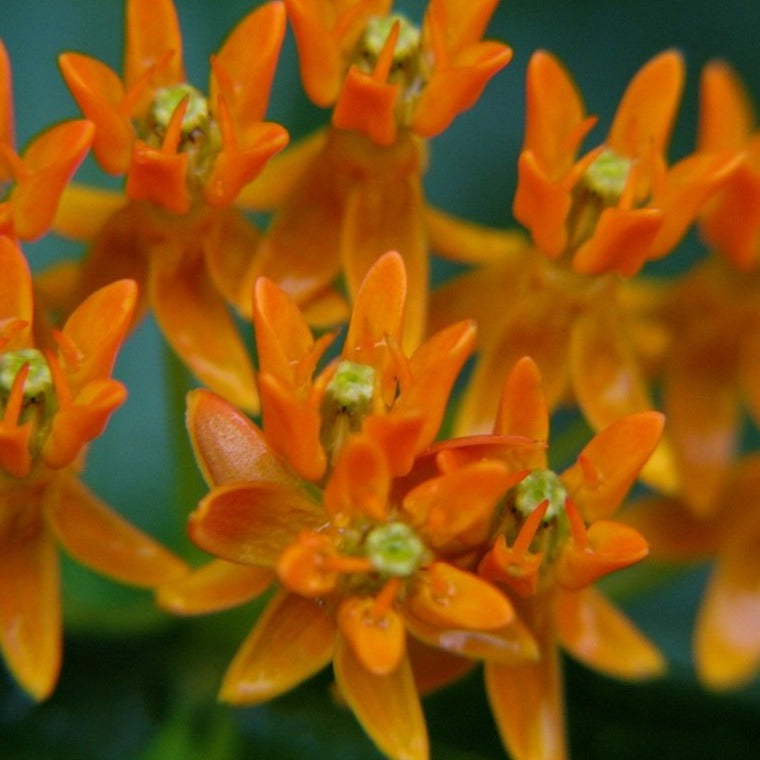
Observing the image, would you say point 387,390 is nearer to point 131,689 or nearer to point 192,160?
point 192,160

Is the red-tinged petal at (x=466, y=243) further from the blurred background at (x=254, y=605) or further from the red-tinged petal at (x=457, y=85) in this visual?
the blurred background at (x=254, y=605)

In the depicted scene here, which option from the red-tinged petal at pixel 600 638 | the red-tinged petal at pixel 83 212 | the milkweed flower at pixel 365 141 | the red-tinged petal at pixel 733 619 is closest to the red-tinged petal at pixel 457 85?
the milkweed flower at pixel 365 141

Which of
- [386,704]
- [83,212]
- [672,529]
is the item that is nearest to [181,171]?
[83,212]

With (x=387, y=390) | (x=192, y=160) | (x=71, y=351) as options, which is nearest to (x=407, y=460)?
(x=387, y=390)

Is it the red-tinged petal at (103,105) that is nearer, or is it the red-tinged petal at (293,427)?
the red-tinged petal at (293,427)

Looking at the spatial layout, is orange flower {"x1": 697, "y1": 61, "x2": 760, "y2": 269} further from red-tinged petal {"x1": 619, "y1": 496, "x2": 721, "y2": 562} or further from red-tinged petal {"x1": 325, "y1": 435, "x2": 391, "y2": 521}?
red-tinged petal {"x1": 325, "y1": 435, "x2": 391, "y2": 521}

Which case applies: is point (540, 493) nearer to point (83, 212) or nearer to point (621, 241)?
point (621, 241)

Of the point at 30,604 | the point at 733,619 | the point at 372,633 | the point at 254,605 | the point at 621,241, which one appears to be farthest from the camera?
the point at 733,619
